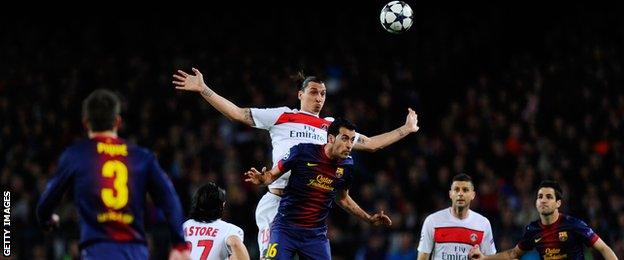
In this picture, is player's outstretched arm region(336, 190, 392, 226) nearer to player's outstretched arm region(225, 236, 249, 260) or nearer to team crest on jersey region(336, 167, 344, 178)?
team crest on jersey region(336, 167, 344, 178)

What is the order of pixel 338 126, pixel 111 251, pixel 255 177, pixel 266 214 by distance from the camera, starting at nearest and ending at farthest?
pixel 111 251
pixel 255 177
pixel 338 126
pixel 266 214

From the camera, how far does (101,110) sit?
6.01 metres

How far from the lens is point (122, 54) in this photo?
21984 mm

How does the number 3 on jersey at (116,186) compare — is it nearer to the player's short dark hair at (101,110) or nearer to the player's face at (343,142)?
the player's short dark hair at (101,110)

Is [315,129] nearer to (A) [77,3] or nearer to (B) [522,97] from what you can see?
(B) [522,97]

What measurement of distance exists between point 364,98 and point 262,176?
9602mm

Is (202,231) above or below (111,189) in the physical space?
above

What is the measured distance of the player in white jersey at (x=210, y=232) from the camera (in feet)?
28.2

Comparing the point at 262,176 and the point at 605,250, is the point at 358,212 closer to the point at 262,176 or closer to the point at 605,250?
the point at 262,176

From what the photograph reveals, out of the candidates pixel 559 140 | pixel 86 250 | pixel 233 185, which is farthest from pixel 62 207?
pixel 86 250

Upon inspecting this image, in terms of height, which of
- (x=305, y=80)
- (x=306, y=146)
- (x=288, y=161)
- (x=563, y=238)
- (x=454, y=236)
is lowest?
(x=563, y=238)

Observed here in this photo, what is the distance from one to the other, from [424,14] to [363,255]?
9.36 m

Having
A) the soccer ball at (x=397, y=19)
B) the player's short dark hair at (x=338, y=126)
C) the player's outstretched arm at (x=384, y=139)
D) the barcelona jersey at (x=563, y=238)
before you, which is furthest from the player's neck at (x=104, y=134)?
the soccer ball at (x=397, y=19)

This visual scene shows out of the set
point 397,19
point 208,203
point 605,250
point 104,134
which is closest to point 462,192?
point 605,250
